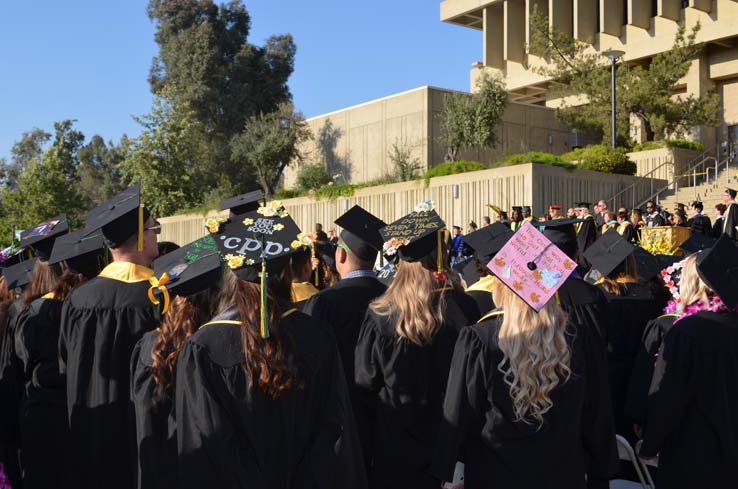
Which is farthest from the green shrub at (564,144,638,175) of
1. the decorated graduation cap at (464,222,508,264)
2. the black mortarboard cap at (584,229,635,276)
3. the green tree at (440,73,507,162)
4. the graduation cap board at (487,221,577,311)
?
the graduation cap board at (487,221,577,311)

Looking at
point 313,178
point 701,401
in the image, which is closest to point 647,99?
point 313,178

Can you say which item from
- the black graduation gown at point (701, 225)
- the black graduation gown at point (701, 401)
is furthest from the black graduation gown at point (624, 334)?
the black graduation gown at point (701, 225)

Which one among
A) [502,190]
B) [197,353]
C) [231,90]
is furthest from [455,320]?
[231,90]

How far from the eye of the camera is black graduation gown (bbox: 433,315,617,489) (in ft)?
10.9

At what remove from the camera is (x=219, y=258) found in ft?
9.94

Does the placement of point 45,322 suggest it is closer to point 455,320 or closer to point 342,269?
point 342,269

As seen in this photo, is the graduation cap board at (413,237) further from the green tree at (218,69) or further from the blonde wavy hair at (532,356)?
the green tree at (218,69)

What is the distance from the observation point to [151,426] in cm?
327

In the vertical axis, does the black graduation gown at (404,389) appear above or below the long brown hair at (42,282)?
below

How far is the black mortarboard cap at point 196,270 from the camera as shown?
10.0 feet

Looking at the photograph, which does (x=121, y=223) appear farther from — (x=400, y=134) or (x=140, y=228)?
(x=400, y=134)

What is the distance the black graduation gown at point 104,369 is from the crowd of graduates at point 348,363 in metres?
0.01

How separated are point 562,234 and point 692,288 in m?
0.99

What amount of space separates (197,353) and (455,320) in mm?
2026
